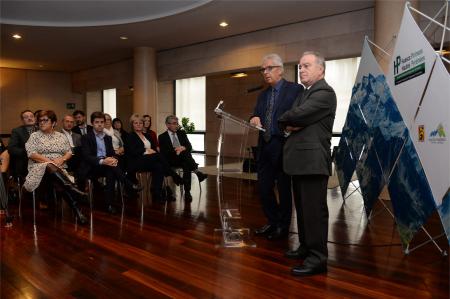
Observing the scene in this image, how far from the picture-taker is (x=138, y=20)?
7715 mm

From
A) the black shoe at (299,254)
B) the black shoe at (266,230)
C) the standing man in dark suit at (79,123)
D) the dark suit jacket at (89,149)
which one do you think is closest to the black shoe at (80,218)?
the dark suit jacket at (89,149)

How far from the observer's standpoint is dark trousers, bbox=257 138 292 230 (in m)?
3.34

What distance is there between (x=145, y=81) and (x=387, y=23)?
6474 mm

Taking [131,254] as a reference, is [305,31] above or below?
above

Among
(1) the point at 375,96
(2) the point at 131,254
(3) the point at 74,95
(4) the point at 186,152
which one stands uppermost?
(3) the point at 74,95

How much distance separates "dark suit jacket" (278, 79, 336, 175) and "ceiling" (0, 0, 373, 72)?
179 inches

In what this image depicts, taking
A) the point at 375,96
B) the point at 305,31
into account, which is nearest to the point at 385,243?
the point at 375,96

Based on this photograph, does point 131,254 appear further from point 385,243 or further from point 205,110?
point 205,110

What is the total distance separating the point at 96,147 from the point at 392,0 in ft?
14.9

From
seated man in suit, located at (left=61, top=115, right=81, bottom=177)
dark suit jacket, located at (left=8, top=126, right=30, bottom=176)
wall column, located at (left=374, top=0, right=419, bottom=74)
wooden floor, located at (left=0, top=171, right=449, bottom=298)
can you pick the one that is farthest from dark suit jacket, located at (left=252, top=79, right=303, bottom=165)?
dark suit jacket, located at (left=8, top=126, right=30, bottom=176)

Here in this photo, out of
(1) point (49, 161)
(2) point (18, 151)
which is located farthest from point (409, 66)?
(2) point (18, 151)

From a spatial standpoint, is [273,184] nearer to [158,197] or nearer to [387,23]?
[158,197]

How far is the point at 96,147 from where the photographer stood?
477 centimetres

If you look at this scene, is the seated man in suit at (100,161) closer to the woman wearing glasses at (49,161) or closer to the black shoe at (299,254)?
the woman wearing glasses at (49,161)
